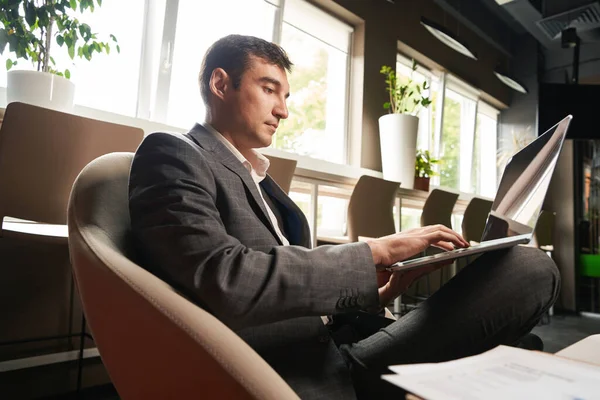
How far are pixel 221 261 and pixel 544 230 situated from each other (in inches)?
225

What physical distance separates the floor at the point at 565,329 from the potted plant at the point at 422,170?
1.66 metres

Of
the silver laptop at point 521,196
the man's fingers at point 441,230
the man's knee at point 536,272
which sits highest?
the silver laptop at point 521,196

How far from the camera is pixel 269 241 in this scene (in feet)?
2.91

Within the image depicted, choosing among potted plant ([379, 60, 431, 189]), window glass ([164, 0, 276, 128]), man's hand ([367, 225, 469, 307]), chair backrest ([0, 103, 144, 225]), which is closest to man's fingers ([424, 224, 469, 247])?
man's hand ([367, 225, 469, 307])

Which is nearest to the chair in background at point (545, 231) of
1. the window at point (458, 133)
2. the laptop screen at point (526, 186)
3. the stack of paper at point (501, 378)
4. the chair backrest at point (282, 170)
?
the window at point (458, 133)

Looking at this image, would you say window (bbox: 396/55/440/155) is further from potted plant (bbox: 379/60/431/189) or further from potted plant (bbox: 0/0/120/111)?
potted plant (bbox: 0/0/120/111)

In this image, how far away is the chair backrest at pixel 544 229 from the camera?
5.35 meters

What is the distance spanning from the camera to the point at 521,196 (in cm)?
97

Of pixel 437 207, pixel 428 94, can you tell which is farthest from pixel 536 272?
pixel 428 94

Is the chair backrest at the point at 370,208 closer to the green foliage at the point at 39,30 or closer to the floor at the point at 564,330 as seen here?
the floor at the point at 564,330

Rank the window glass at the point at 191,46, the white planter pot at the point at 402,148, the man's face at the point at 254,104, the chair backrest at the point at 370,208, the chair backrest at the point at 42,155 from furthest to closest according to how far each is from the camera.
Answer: the white planter pot at the point at 402,148 < the window glass at the point at 191,46 < the chair backrest at the point at 370,208 < the chair backrest at the point at 42,155 < the man's face at the point at 254,104

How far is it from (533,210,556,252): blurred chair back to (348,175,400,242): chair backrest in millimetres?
2732

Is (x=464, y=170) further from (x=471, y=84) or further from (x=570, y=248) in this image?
(x=570, y=248)

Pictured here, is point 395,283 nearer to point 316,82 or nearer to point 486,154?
point 316,82
